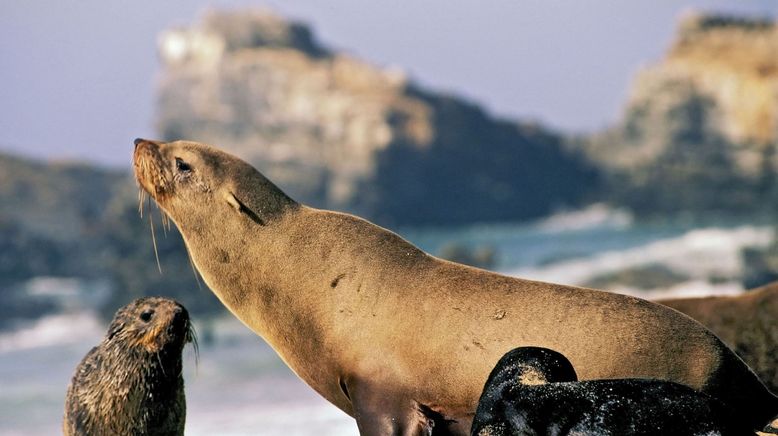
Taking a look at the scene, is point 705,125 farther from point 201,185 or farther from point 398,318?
point 398,318

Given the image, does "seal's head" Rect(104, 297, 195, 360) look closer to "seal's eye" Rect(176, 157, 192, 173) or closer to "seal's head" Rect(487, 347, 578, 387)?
"seal's eye" Rect(176, 157, 192, 173)

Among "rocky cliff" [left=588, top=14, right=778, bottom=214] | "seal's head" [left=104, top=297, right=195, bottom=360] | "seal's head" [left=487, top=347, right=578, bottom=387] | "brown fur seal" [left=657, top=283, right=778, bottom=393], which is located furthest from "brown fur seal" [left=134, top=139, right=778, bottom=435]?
"rocky cliff" [left=588, top=14, right=778, bottom=214]

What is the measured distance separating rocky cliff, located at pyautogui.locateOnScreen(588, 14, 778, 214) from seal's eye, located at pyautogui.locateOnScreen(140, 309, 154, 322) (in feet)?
213

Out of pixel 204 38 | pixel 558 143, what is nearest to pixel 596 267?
pixel 558 143

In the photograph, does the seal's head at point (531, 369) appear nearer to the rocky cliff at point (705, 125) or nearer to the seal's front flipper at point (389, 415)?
the seal's front flipper at point (389, 415)

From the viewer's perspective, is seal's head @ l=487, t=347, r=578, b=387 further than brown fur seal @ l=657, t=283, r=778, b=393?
No

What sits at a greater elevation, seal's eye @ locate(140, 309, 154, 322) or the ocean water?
the ocean water

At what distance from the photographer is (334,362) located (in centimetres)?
512

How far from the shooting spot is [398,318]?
5.04m

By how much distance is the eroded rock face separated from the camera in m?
81.9

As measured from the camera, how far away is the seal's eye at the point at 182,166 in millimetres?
5973

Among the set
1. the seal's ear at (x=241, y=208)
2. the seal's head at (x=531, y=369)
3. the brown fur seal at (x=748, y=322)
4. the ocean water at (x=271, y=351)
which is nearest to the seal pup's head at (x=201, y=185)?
the seal's ear at (x=241, y=208)

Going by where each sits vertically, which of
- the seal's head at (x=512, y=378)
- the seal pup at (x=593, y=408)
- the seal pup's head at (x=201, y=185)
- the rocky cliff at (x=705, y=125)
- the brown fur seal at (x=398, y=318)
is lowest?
the seal pup at (x=593, y=408)

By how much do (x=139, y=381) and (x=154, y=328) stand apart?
28 centimetres
